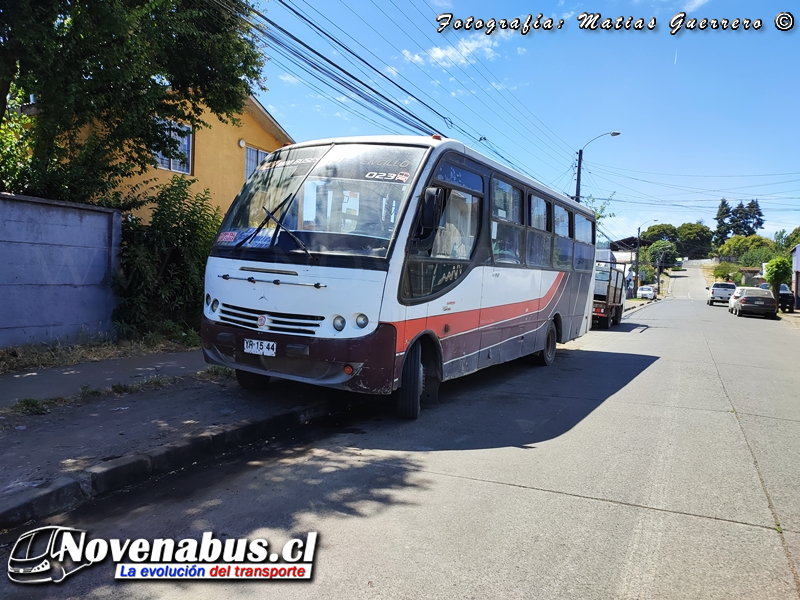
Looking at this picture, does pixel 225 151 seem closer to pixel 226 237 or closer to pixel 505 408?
pixel 226 237

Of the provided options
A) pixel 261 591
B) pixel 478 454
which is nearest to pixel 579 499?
pixel 478 454

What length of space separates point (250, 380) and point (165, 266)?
12.0ft

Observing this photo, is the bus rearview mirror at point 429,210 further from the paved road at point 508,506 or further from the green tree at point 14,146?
the green tree at point 14,146

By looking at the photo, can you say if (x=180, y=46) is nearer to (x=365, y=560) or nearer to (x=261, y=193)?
(x=261, y=193)

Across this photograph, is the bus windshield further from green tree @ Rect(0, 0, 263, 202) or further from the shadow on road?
green tree @ Rect(0, 0, 263, 202)

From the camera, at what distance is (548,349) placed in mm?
10938

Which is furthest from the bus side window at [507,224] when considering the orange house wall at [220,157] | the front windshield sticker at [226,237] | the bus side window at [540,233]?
the orange house wall at [220,157]

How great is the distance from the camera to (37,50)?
23.7 ft

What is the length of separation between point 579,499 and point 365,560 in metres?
1.83

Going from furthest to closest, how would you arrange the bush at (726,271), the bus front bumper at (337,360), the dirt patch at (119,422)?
the bush at (726,271) < the bus front bumper at (337,360) < the dirt patch at (119,422)

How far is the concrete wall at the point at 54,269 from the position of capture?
753 cm

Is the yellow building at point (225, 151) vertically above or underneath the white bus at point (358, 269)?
above

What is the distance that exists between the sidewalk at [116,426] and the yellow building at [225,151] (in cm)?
874

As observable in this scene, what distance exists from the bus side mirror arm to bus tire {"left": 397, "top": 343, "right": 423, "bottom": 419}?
1.10 meters
